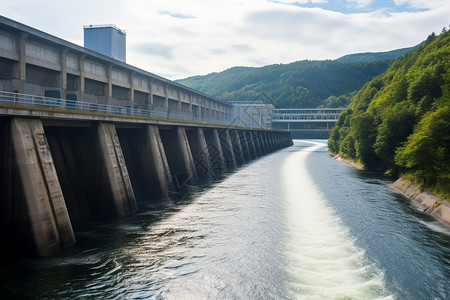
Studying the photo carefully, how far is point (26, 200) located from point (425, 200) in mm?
31512

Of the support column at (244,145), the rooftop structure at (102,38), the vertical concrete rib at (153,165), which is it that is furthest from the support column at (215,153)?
the rooftop structure at (102,38)

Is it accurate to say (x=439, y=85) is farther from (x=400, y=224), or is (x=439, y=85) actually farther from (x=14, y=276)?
(x=14, y=276)

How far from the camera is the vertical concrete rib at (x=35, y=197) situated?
17672 millimetres

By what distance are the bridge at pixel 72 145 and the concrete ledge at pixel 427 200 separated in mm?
23593

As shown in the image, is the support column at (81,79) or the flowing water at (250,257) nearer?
the flowing water at (250,257)

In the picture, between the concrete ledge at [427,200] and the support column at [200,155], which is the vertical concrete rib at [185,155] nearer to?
the support column at [200,155]

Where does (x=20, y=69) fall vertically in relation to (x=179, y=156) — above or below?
above

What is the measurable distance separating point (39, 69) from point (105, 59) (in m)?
9.21

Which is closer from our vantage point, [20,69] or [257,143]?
[20,69]

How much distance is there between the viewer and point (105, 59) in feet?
134

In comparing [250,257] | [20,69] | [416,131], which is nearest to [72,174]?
[20,69]

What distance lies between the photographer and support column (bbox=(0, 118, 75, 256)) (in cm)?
1766

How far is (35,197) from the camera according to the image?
17.9 metres

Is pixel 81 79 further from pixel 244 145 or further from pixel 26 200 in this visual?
pixel 244 145
